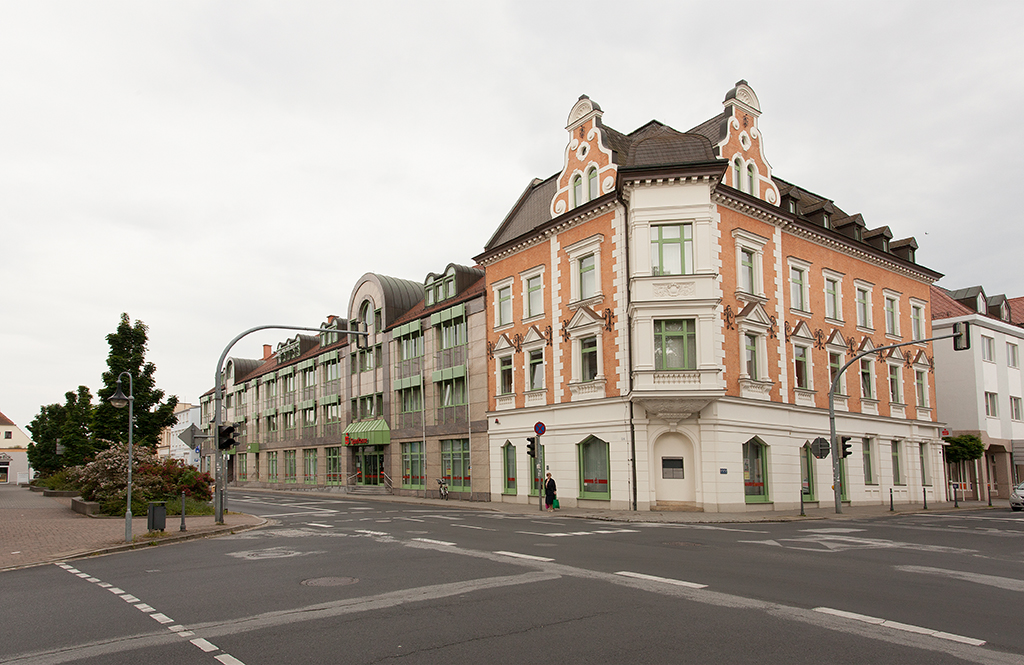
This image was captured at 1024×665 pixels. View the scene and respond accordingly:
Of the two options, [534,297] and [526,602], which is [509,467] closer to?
[534,297]

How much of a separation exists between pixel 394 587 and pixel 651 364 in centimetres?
1831

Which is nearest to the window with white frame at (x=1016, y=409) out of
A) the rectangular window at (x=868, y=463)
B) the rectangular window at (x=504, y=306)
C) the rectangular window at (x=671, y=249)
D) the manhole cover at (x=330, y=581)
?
the rectangular window at (x=868, y=463)

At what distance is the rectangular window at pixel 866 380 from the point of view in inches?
1403

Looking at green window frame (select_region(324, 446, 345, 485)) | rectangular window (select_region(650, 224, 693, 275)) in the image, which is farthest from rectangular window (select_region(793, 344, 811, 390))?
green window frame (select_region(324, 446, 345, 485))

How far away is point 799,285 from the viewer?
3259 centimetres

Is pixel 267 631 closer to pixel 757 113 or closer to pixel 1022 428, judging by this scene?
pixel 757 113

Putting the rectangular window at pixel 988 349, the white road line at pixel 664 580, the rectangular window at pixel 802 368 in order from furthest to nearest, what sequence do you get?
the rectangular window at pixel 988 349, the rectangular window at pixel 802 368, the white road line at pixel 664 580

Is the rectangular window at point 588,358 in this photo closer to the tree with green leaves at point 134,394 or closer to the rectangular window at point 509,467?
the rectangular window at point 509,467

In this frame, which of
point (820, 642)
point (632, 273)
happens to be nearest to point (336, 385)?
point (632, 273)

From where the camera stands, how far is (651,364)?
2717cm

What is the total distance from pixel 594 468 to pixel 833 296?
1434 centimetres

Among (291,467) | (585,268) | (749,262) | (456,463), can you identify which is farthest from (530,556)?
(291,467)

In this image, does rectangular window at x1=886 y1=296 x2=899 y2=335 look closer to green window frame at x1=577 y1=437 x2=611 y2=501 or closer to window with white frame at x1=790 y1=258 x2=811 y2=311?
Result: window with white frame at x1=790 y1=258 x2=811 y2=311

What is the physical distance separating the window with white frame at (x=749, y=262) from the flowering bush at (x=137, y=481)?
22.7 metres
